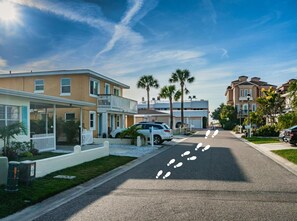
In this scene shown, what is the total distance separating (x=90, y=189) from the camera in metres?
9.09

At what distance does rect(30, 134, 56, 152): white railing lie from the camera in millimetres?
17848

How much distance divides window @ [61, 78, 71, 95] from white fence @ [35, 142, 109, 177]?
13.1m

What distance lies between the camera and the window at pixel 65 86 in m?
28.0

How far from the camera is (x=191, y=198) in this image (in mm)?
7777

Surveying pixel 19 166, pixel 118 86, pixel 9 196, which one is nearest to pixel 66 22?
pixel 19 166

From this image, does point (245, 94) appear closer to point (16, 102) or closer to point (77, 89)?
point (77, 89)

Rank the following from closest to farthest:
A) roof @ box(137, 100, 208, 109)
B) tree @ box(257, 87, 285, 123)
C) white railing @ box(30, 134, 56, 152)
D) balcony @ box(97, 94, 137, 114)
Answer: white railing @ box(30, 134, 56, 152) → balcony @ box(97, 94, 137, 114) → tree @ box(257, 87, 285, 123) → roof @ box(137, 100, 208, 109)

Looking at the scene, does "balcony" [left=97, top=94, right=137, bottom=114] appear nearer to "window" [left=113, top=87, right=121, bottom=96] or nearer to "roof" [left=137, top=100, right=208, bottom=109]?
"window" [left=113, top=87, right=121, bottom=96]

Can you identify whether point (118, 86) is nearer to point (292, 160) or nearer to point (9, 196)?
point (292, 160)

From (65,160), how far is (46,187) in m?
3.34

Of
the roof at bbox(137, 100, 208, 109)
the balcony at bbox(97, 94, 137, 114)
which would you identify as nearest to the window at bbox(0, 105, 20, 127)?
the balcony at bbox(97, 94, 137, 114)

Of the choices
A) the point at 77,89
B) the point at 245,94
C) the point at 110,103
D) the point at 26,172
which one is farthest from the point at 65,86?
the point at 245,94

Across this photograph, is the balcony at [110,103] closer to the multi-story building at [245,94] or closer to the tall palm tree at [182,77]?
the tall palm tree at [182,77]

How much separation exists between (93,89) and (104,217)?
77.4 feet
